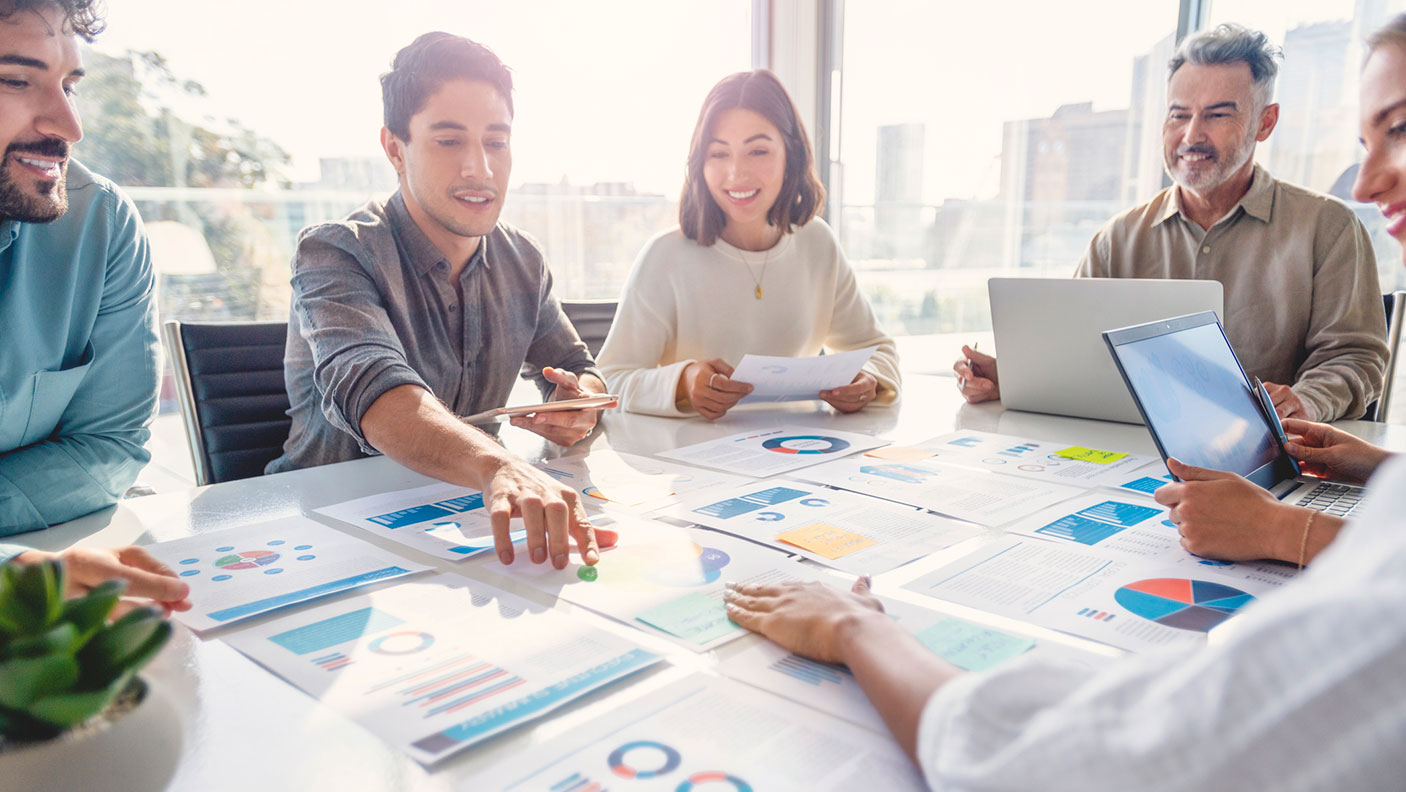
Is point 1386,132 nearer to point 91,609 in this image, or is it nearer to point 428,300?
point 91,609

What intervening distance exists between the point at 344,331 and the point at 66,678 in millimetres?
959

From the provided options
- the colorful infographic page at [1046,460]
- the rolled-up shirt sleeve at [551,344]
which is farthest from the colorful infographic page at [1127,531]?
the rolled-up shirt sleeve at [551,344]

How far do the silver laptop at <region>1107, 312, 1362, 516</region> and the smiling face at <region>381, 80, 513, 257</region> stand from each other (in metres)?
1.24

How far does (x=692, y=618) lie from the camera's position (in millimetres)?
825

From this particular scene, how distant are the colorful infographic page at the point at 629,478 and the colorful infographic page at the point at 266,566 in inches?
13.0

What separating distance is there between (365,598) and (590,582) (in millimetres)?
226

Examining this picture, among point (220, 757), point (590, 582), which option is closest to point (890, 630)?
point (590, 582)

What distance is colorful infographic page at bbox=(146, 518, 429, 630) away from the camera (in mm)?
864

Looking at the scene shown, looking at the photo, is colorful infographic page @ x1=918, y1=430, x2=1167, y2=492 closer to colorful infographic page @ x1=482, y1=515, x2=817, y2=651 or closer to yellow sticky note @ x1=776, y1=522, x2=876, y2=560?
yellow sticky note @ x1=776, y1=522, x2=876, y2=560

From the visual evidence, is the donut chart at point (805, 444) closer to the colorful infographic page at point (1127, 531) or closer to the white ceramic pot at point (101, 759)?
the colorful infographic page at point (1127, 531)

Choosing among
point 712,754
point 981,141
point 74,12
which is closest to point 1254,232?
point 981,141

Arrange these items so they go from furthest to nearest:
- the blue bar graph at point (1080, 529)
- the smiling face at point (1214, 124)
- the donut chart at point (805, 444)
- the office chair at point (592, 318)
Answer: the office chair at point (592, 318), the smiling face at point (1214, 124), the donut chart at point (805, 444), the blue bar graph at point (1080, 529)

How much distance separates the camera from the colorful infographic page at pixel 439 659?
2.13 feet

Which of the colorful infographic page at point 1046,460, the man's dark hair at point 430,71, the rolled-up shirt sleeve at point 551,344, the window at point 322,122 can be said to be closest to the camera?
the colorful infographic page at point 1046,460
